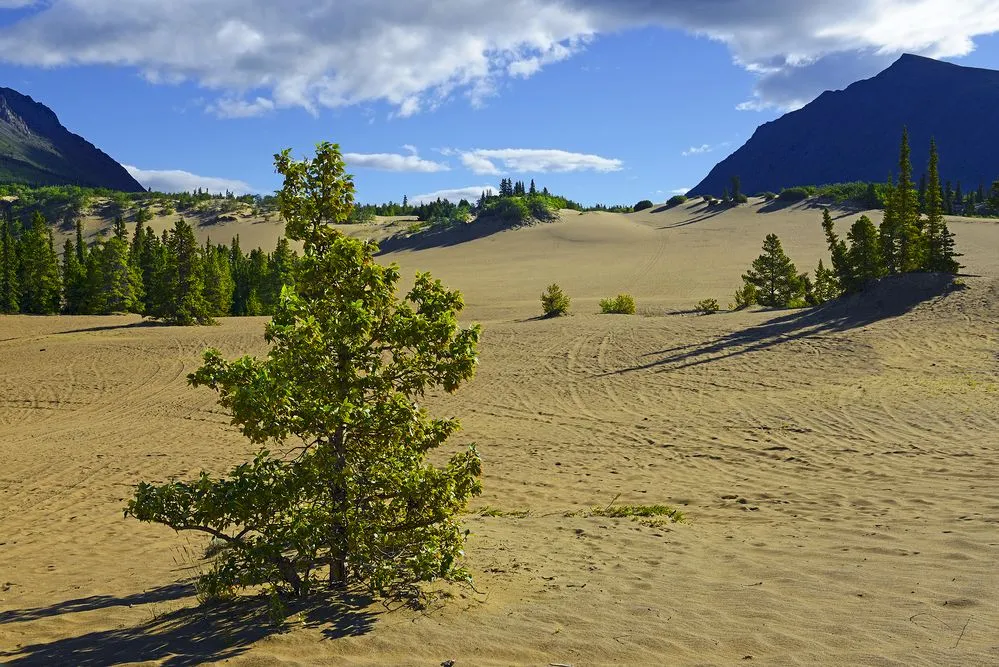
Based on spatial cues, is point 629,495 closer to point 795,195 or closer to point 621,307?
point 621,307

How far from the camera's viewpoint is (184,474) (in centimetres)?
1391

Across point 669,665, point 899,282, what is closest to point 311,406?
point 669,665

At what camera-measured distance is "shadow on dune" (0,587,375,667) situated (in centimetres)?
575

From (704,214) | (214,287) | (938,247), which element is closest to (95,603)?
(938,247)

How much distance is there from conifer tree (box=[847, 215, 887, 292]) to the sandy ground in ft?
5.97

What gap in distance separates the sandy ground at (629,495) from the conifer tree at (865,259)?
1819 millimetres

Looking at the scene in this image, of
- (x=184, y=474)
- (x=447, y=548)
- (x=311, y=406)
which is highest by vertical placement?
(x=311, y=406)

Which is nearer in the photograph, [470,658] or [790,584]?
[470,658]

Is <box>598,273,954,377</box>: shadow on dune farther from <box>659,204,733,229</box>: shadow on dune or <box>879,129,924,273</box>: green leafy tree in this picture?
<box>659,204,733,229</box>: shadow on dune

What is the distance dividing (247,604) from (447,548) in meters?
1.98

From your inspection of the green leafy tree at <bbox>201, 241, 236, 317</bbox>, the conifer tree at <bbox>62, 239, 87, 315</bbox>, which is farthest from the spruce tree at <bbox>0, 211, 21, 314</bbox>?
the green leafy tree at <bbox>201, 241, 236, 317</bbox>

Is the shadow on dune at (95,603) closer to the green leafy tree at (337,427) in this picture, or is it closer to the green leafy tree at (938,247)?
the green leafy tree at (337,427)

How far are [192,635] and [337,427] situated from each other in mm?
2110

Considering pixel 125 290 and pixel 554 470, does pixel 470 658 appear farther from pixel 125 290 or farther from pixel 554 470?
pixel 125 290
